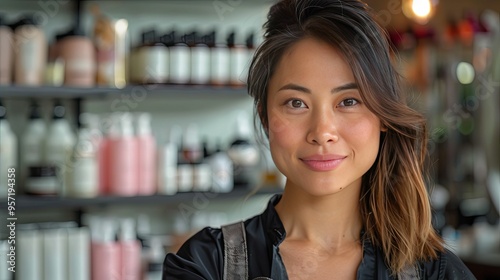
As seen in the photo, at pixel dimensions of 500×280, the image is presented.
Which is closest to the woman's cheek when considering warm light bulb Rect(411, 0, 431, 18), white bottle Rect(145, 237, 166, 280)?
white bottle Rect(145, 237, 166, 280)

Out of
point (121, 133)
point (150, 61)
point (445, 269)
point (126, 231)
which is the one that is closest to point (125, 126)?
point (121, 133)

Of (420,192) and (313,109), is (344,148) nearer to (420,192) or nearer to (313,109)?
(313,109)

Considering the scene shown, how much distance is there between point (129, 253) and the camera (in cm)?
270

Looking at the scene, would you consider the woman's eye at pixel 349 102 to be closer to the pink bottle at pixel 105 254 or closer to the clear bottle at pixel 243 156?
the pink bottle at pixel 105 254

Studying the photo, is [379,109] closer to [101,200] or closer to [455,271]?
[455,271]

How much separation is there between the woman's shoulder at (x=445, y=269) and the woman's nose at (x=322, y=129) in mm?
235

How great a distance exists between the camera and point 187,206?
9.66ft

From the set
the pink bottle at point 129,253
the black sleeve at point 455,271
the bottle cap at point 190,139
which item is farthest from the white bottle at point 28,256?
the black sleeve at point 455,271

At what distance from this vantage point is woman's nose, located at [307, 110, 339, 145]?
1.13m

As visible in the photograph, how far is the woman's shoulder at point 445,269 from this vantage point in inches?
45.7

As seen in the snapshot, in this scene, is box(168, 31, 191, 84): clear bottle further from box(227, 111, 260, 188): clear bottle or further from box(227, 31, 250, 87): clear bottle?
box(227, 111, 260, 188): clear bottle

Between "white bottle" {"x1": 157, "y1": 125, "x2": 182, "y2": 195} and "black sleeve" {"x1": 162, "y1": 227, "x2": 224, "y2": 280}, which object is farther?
"white bottle" {"x1": 157, "y1": 125, "x2": 182, "y2": 195}

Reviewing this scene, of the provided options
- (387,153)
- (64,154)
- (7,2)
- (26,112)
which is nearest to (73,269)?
(64,154)

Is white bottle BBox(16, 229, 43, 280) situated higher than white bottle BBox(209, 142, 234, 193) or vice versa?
white bottle BBox(209, 142, 234, 193)
